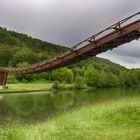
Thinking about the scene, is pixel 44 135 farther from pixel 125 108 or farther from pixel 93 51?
pixel 93 51

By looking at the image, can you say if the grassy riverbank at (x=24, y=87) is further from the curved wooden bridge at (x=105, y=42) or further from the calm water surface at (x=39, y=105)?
the curved wooden bridge at (x=105, y=42)

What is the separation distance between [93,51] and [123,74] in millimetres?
109521

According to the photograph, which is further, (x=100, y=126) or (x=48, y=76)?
(x=48, y=76)

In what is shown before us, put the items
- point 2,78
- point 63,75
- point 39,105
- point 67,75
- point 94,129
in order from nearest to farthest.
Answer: point 94,129 < point 39,105 < point 2,78 < point 63,75 < point 67,75

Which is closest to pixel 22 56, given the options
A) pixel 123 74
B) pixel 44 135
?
pixel 123 74

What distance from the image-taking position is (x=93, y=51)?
19.1 metres

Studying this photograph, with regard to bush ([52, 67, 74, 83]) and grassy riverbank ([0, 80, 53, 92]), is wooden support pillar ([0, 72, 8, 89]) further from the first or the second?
bush ([52, 67, 74, 83])

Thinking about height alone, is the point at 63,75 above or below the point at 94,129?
above

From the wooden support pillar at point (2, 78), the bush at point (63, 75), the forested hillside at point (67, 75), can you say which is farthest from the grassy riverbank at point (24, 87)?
the bush at point (63, 75)

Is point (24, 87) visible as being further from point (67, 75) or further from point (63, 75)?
point (67, 75)

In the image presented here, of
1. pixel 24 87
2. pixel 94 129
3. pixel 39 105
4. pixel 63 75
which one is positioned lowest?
pixel 94 129

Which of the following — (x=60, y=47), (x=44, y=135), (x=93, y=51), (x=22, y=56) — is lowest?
(x=44, y=135)

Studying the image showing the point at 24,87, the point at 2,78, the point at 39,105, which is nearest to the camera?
the point at 39,105

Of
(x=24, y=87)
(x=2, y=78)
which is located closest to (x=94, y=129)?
(x=2, y=78)
